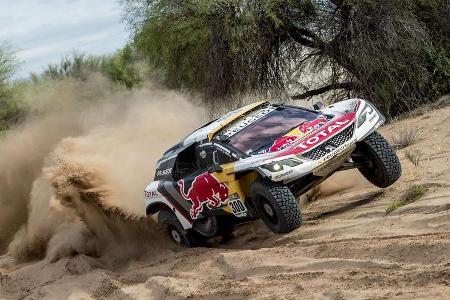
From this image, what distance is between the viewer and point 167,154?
35.6 feet

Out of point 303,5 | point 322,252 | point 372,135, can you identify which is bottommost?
point 322,252

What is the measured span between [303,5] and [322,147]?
12975 mm

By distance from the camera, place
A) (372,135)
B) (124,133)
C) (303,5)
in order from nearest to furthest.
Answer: (372,135) < (124,133) < (303,5)

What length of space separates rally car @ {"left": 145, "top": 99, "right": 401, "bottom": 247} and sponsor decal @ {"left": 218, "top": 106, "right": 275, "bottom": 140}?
0.05ft

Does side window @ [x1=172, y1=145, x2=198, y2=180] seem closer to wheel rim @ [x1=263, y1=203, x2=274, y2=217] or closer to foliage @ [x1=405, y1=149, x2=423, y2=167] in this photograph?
wheel rim @ [x1=263, y1=203, x2=274, y2=217]

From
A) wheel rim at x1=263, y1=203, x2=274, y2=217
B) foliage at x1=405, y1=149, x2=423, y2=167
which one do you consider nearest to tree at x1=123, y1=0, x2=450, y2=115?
foliage at x1=405, y1=149, x2=423, y2=167

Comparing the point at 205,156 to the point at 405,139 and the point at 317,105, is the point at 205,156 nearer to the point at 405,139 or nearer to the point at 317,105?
the point at 317,105

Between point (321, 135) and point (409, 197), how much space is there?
1.32 m

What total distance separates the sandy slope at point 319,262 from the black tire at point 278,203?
19cm

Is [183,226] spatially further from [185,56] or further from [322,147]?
[185,56]

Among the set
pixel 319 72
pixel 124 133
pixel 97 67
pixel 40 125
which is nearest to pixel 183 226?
pixel 124 133

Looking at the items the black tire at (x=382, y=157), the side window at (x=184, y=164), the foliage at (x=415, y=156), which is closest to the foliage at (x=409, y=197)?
the black tire at (x=382, y=157)

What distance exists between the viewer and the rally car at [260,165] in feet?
29.3

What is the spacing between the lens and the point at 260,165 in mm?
8875
